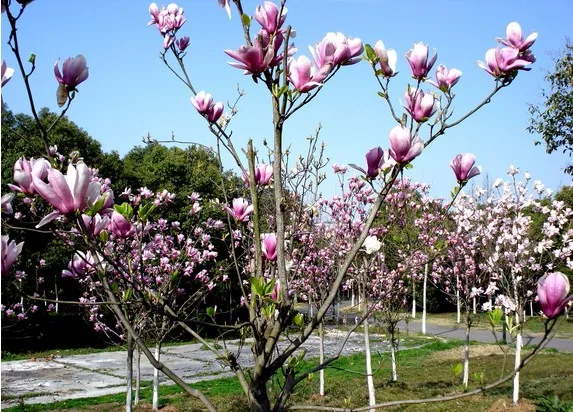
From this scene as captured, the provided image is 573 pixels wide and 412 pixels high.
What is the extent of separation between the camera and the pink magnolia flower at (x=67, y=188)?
0.98 meters

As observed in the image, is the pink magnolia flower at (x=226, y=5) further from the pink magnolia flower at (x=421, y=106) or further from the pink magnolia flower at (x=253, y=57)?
the pink magnolia flower at (x=421, y=106)

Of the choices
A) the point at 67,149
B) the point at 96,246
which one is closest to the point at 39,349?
the point at 67,149

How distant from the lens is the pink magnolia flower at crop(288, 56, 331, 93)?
1.13 m

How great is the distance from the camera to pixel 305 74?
3.78 feet

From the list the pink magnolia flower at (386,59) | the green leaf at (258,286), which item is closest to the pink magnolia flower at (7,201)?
the green leaf at (258,286)

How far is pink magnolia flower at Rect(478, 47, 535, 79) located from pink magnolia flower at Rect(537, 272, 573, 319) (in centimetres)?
50

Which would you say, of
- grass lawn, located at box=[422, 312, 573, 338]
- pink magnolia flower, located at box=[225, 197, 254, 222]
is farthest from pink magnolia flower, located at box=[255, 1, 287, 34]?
grass lawn, located at box=[422, 312, 573, 338]

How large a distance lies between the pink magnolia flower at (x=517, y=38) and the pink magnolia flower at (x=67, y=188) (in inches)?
37.8

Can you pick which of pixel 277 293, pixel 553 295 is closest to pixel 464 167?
pixel 553 295

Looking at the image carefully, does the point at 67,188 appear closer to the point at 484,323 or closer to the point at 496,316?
the point at 496,316

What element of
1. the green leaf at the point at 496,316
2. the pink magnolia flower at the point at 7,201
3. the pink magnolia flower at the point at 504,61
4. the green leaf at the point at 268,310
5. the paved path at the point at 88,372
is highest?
the pink magnolia flower at the point at 504,61

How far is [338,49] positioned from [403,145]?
238 mm

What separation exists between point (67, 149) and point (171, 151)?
19.8 ft

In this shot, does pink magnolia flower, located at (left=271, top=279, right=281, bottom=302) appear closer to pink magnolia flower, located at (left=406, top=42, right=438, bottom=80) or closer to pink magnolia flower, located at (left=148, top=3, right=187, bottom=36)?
pink magnolia flower, located at (left=406, top=42, right=438, bottom=80)
